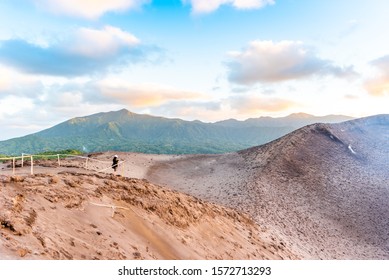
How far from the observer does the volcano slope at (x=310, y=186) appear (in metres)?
24.9

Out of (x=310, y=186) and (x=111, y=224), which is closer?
(x=111, y=224)

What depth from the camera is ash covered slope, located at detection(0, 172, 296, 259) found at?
9.45 m

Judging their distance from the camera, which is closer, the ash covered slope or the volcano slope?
the ash covered slope

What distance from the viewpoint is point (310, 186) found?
32.0m

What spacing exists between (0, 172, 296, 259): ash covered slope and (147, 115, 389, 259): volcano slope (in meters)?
5.26

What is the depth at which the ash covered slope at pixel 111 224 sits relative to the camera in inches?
372

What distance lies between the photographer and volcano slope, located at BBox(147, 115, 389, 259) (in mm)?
24891

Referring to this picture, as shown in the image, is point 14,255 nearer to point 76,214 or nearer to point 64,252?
point 64,252

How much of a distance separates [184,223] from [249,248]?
417cm

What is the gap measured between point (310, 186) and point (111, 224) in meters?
23.8

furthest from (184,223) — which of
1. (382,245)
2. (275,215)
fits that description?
(382,245)

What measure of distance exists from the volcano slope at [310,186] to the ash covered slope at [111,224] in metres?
5.26

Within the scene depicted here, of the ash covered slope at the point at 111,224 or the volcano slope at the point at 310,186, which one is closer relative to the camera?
the ash covered slope at the point at 111,224

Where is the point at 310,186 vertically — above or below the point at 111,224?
below
